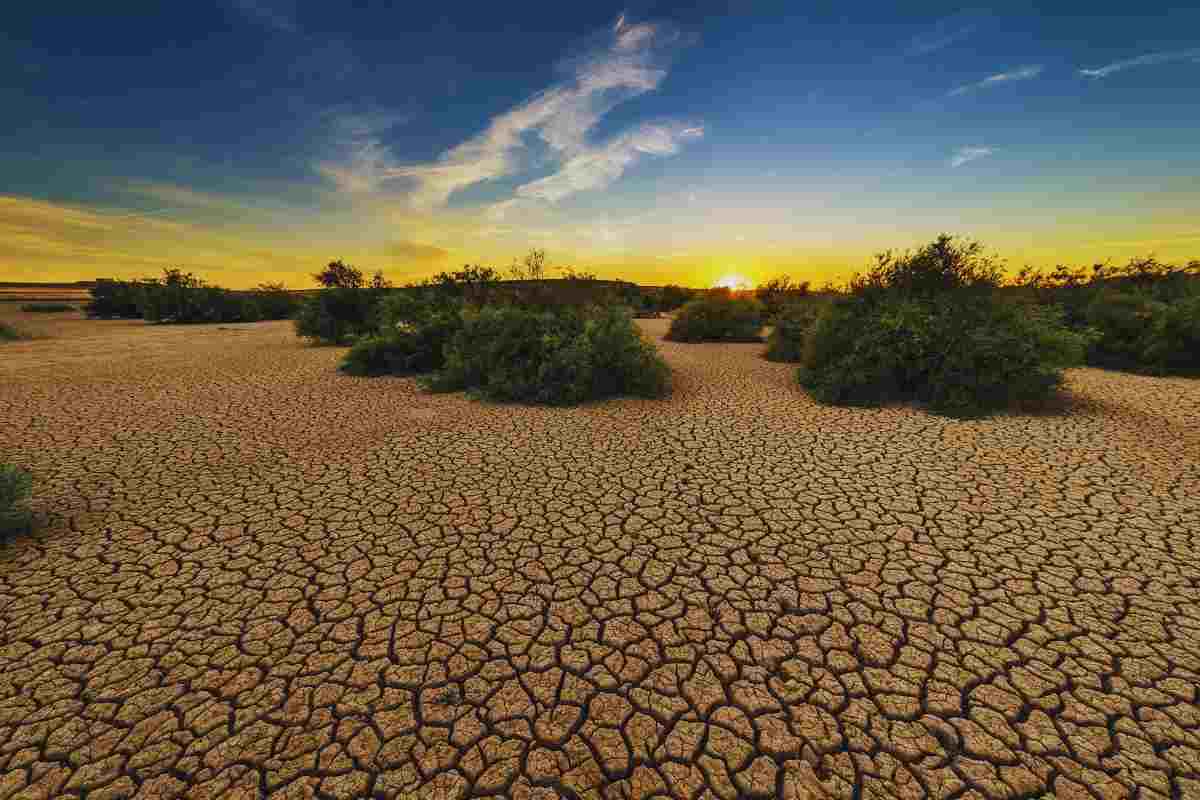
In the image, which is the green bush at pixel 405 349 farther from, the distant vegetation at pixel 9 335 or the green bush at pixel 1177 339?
the distant vegetation at pixel 9 335

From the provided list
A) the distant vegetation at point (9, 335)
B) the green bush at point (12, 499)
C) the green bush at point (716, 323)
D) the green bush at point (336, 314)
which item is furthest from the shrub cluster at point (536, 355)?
the distant vegetation at point (9, 335)

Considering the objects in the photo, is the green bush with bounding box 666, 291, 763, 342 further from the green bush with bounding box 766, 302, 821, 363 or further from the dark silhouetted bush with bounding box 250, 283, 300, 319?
the dark silhouetted bush with bounding box 250, 283, 300, 319

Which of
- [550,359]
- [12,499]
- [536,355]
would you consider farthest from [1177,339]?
[12,499]

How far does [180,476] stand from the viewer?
522cm

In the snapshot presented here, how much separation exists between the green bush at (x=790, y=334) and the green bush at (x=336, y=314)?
1364 cm

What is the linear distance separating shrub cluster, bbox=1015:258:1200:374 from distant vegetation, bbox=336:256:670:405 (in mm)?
8873

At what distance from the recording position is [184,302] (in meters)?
25.8

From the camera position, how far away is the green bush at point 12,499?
3.87 m

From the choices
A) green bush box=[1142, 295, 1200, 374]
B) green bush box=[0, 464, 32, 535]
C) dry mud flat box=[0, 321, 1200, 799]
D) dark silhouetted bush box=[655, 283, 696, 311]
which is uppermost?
dark silhouetted bush box=[655, 283, 696, 311]

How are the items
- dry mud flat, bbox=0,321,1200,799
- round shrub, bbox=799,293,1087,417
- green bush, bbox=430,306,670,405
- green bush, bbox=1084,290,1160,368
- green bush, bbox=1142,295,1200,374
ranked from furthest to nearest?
green bush, bbox=1084,290,1160,368, green bush, bbox=1142,295,1200,374, green bush, bbox=430,306,670,405, round shrub, bbox=799,293,1087,417, dry mud flat, bbox=0,321,1200,799

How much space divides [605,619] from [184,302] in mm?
34164

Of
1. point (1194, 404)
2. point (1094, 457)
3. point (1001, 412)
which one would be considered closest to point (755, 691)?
point (1094, 457)

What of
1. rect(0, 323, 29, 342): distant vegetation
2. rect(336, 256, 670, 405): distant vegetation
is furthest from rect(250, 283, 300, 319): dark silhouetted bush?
rect(336, 256, 670, 405): distant vegetation

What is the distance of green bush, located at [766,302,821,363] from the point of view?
1320 cm
